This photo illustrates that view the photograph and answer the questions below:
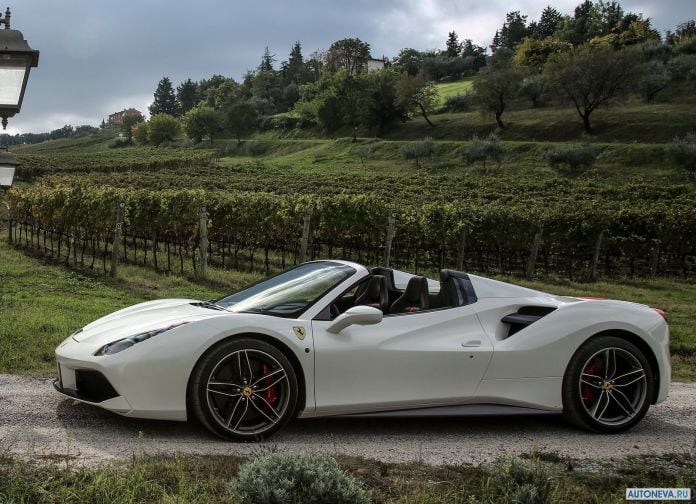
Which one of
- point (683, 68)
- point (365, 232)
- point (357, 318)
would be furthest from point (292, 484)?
point (683, 68)

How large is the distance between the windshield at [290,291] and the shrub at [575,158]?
177ft

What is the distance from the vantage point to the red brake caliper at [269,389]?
5125 mm

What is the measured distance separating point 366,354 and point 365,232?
17665 millimetres

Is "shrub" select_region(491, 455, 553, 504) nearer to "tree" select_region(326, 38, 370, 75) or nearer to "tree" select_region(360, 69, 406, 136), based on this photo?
"tree" select_region(360, 69, 406, 136)

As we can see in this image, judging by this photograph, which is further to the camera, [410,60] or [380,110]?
[410,60]

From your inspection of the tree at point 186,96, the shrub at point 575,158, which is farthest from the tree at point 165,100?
the shrub at point 575,158

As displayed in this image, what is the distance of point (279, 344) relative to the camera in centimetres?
521

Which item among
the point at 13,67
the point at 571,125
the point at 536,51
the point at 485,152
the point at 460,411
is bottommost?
the point at 460,411

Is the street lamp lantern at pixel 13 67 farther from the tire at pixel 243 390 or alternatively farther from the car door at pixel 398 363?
the car door at pixel 398 363

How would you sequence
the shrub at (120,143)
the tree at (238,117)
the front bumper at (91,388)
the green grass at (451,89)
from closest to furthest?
the front bumper at (91,388) → the green grass at (451,89) → the tree at (238,117) → the shrub at (120,143)

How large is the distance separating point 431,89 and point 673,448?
94.5 meters

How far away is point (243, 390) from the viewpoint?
199 inches

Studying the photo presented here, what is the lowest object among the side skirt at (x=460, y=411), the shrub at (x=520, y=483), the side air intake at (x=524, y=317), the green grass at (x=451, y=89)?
the side skirt at (x=460, y=411)

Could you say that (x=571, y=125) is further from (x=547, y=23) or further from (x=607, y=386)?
(x=547, y=23)
